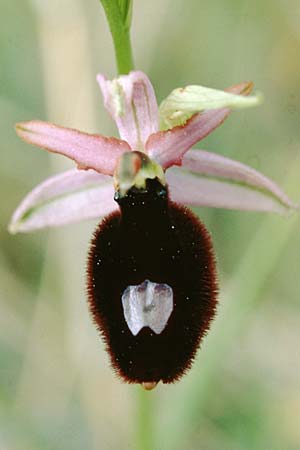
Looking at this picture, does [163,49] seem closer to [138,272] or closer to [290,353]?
[290,353]

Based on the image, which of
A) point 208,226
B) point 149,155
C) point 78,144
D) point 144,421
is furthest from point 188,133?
point 208,226

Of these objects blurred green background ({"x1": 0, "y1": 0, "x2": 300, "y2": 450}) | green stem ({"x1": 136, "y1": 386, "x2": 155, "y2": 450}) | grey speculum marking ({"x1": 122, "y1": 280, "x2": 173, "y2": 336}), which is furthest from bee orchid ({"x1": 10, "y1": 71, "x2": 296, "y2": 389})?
blurred green background ({"x1": 0, "y1": 0, "x2": 300, "y2": 450})

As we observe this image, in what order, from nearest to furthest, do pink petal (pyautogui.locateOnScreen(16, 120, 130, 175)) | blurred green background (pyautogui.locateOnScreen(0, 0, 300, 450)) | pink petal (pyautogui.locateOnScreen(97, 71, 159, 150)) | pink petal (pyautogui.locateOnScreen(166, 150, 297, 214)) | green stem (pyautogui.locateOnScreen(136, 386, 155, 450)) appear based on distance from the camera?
1. pink petal (pyautogui.locateOnScreen(97, 71, 159, 150))
2. pink petal (pyautogui.locateOnScreen(16, 120, 130, 175))
3. pink petal (pyautogui.locateOnScreen(166, 150, 297, 214))
4. green stem (pyautogui.locateOnScreen(136, 386, 155, 450))
5. blurred green background (pyautogui.locateOnScreen(0, 0, 300, 450))

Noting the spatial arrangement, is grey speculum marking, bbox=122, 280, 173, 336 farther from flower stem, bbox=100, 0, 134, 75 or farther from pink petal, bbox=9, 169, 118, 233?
flower stem, bbox=100, 0, 134, 75

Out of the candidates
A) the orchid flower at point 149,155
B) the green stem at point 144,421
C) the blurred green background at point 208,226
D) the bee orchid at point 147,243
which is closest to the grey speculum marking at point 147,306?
the bee orchid at point 147,243

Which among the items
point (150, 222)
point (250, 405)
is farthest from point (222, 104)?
point (250, 405)

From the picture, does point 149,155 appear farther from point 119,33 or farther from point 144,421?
point 144,421
